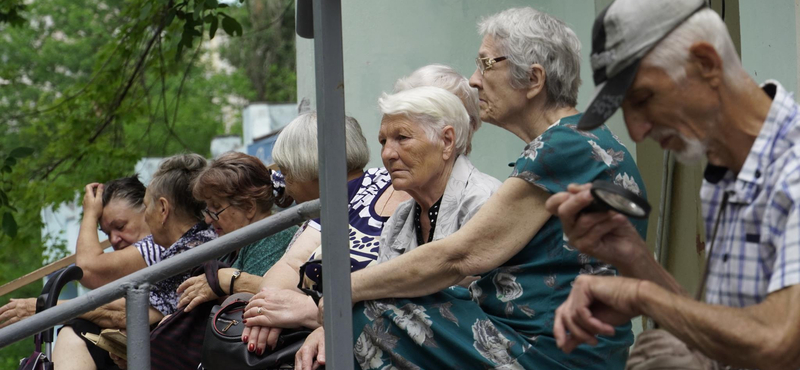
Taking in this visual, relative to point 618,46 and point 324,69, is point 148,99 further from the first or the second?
point 618,46

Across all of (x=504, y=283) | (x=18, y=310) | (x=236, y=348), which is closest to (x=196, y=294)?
(x=236, y=348)

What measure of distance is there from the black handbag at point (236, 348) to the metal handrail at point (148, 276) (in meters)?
0.25

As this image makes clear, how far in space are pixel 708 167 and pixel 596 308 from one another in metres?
0.38

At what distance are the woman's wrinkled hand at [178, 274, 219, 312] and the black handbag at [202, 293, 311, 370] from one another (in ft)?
1.35

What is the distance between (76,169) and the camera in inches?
314

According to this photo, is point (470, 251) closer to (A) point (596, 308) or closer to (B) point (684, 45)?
(A) point (596, 308)

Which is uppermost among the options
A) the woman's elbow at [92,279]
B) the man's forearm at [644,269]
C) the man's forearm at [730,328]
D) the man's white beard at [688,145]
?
the man's white beard at [688,145]

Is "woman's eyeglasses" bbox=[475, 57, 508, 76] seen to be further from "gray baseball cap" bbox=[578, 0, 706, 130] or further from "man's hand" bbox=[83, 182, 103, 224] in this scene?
"man's hand" bbox=[83, 182, 103, 224]

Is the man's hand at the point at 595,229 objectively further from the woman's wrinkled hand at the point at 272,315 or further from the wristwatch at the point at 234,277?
the wristwatch at the point at 234,277

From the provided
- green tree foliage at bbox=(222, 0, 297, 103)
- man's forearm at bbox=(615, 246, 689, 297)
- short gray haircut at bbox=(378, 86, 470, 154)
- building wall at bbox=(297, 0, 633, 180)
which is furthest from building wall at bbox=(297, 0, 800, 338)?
green tree foliage at bbox=(222, 0, 297, 103)

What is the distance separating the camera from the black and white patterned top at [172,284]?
174 inches

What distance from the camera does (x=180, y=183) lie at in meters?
4.87

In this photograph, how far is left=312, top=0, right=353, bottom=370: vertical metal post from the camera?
246 cm

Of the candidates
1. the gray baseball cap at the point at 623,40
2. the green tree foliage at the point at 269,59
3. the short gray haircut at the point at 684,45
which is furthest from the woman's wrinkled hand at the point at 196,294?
the green tree foliage at the point at 269,59
